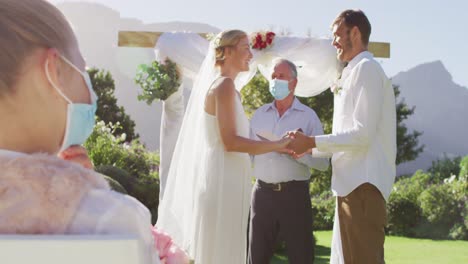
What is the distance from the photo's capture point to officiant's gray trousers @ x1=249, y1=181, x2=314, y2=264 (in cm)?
467

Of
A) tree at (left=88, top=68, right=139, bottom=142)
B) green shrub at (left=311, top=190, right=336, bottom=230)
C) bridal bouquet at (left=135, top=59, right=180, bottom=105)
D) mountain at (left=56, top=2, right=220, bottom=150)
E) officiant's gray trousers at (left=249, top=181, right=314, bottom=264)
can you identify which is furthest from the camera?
mountain at (left=56, top=2, right=220, bottom=150)

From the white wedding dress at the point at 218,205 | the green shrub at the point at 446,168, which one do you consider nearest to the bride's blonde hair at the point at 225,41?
the white wedding dress at the point at 218,205

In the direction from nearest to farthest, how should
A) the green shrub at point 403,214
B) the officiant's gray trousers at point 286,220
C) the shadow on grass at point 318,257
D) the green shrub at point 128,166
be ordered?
the officiant's gray trousers at point 286,220, the shadow on grass at point 318,257, the green shrub at point 128,166, the green shrub at point 403,214

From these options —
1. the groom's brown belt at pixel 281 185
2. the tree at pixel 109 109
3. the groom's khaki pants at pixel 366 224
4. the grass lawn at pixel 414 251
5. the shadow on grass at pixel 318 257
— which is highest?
the tree at pixel 109 109

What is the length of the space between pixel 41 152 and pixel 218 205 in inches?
118

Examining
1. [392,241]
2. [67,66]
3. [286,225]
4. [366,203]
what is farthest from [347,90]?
[392,241]

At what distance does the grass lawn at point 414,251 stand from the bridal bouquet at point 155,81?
2852 mm

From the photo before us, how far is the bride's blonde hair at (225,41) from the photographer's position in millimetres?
4121

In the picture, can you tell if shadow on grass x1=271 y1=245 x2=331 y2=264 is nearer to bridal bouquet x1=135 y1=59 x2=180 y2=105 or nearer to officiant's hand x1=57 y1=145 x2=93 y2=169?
bridal bouquet x1=135 y1=59 x2=180 y2=105

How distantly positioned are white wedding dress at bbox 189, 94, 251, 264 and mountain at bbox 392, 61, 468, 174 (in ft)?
153

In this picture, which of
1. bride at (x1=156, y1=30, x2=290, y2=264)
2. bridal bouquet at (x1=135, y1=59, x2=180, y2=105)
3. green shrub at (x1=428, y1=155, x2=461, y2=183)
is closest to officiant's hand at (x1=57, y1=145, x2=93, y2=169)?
bride at (x1=156, y1=30, x2=290, y2=264)

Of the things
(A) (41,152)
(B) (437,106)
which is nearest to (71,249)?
(A) (41,152)

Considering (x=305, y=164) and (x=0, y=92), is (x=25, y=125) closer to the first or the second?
(x=0, y=92)

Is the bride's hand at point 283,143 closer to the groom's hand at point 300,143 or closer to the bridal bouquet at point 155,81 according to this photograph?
the groom's hand at point 300,143
